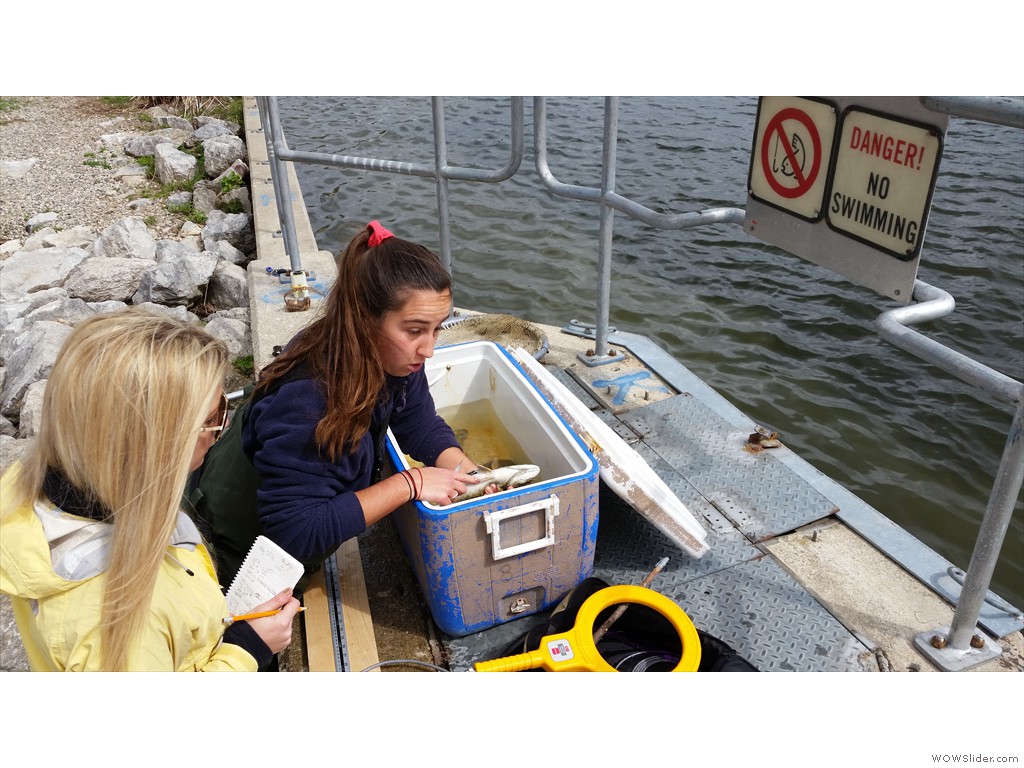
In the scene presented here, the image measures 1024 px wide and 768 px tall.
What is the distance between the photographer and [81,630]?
135 centimetres

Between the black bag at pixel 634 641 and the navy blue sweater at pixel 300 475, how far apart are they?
61 centimetres

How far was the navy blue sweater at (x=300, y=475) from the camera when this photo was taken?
1.99 meters

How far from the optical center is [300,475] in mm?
2012

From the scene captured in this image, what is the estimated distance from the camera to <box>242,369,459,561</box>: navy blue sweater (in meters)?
1.99

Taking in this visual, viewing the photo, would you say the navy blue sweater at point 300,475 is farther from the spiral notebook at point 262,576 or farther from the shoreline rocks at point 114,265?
the shoreline rocks at point 114,265

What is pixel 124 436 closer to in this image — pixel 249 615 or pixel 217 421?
pixel 217 421

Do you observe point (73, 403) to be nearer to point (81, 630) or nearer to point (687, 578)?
point (81, 630)

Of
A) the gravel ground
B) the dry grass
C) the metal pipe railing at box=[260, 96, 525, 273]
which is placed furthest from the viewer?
the dry grass

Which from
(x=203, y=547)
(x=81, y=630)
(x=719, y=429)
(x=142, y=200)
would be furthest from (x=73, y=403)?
(x=142, y=200)

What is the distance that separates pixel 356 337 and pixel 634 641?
116cm

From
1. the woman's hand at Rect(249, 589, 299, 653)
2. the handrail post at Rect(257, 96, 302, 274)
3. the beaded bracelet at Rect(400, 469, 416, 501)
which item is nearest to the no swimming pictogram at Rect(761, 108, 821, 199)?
the beaded bracelet at Rect(400, 469, 416, 501)

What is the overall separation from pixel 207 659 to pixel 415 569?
0.90 metres

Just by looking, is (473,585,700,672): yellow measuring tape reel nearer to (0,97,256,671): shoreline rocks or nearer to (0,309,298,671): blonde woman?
(0,309,298,671): blonde woman

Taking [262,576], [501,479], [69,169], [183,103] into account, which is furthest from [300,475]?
[183,103]
